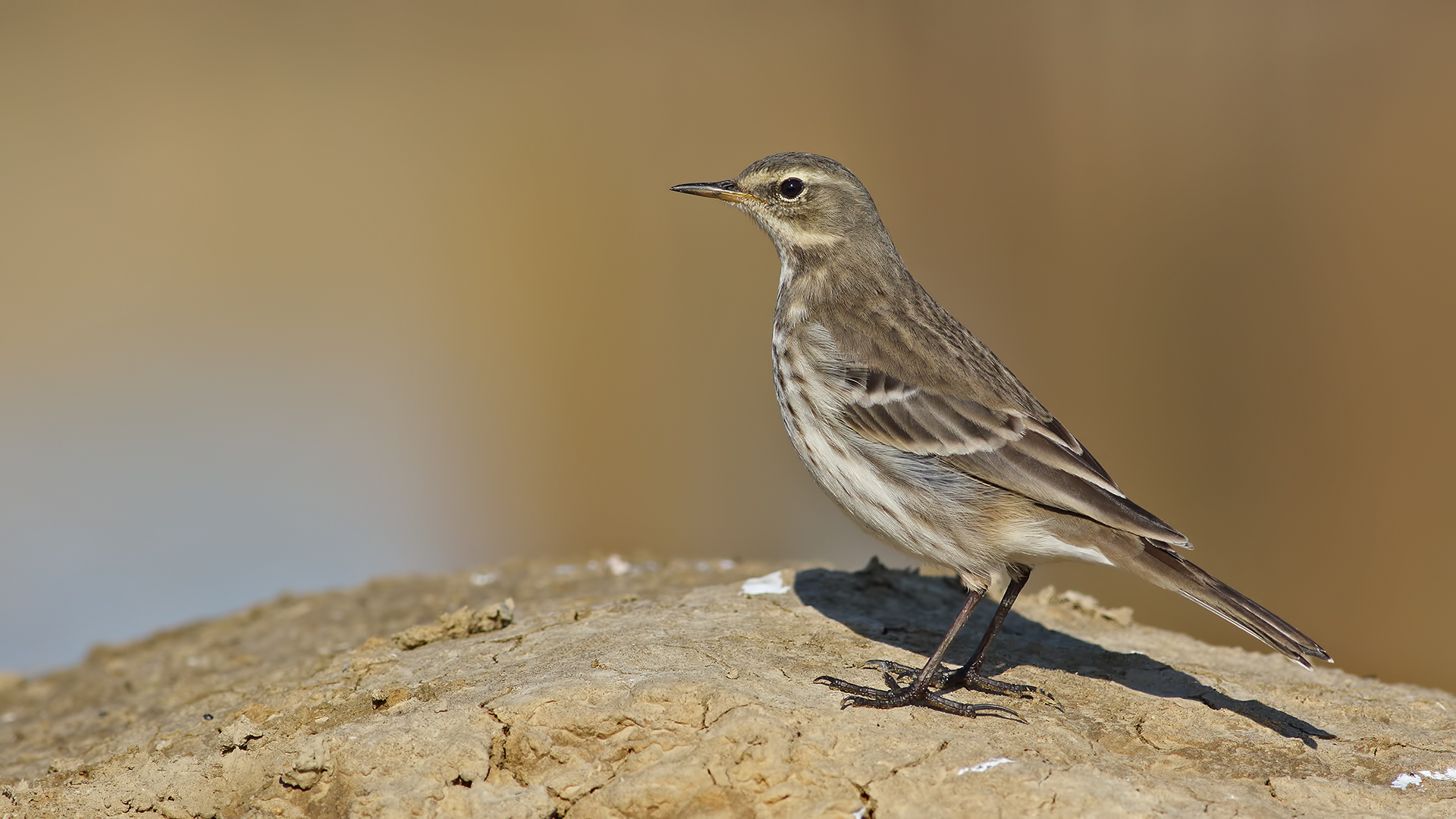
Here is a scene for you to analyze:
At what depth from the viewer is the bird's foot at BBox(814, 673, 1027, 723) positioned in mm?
4715

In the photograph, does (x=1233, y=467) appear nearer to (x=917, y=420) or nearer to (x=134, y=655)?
(x=917, y=420)

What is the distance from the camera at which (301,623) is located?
7266 millimetres

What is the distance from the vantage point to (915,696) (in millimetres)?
4871

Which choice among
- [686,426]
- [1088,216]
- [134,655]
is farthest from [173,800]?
[1088,216]

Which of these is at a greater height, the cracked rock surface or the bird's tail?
the bird's tail

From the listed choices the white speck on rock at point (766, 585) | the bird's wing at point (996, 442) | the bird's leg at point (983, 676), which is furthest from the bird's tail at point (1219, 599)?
the white speck on rock at point (766, 585)

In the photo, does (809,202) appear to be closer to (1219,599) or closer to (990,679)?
(990,679)

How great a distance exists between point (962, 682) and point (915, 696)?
22.1 inches

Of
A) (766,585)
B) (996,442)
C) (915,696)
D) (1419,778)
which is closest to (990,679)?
(915,696)

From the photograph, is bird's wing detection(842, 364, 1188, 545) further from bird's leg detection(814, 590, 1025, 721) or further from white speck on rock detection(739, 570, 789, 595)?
white speck on rock detection(739, 570, 789, 595)

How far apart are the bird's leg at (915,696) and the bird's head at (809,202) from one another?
243 cm

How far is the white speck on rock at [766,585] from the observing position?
20.9ft

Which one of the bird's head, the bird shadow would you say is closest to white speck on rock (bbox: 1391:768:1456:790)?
the bird shadow

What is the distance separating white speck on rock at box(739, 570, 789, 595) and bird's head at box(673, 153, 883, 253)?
73.0 inches
